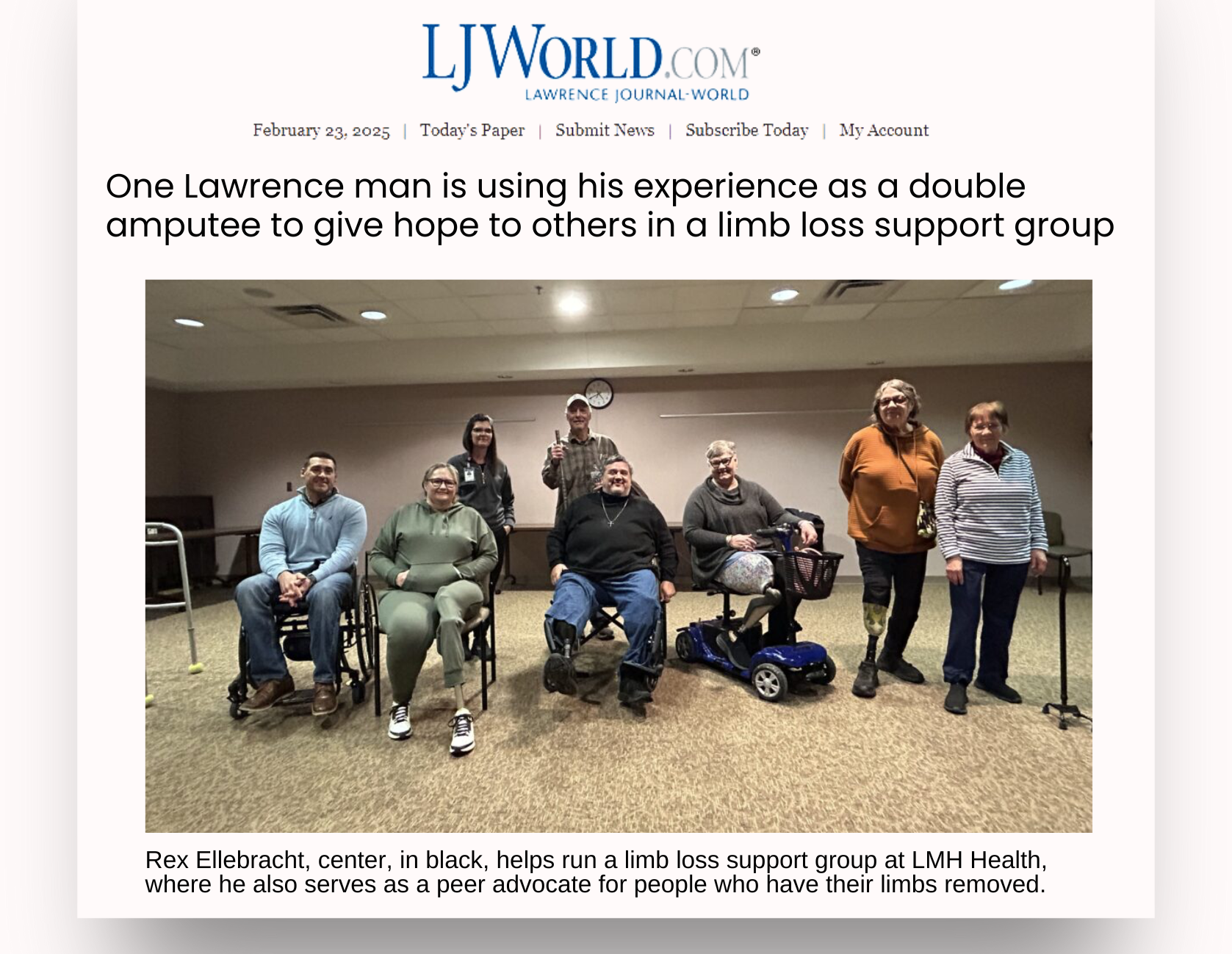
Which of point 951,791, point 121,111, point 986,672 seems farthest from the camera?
point 986,672

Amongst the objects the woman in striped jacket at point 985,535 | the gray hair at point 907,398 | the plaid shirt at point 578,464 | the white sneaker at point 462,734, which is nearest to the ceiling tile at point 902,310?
the gray hair at point 907,398

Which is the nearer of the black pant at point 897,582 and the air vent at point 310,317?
the black pant at point 897,582

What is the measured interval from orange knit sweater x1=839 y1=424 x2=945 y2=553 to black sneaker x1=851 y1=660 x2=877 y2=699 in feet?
1.90

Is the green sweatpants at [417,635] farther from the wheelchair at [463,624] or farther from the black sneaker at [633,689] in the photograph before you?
the black sneaker at [633,689]

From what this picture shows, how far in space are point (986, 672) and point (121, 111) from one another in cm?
353

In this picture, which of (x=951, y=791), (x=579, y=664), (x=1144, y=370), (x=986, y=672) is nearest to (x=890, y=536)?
(x=986, y=672)

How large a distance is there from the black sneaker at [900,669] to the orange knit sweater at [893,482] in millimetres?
611

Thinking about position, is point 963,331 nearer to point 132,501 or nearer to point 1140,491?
point 1140,491

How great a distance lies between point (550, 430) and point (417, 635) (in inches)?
136

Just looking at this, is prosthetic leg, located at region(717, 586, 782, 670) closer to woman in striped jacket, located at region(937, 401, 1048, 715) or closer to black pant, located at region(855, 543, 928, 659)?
black pant, located at region(855, 543, 928, 659)

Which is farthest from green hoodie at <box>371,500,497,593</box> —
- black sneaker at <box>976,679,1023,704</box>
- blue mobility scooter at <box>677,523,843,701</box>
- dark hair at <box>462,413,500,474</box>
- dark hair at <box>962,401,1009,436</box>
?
black sneaker at <box>976,679,1023,704</box>

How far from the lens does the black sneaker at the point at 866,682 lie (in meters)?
2.15

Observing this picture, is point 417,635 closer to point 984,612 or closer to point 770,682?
point 770,682

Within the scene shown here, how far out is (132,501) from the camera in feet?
3.72
